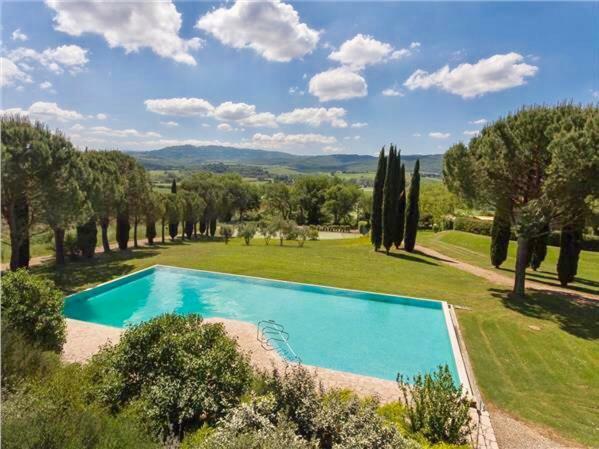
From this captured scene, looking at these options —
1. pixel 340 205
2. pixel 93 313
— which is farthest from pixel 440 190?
pixel 93 313

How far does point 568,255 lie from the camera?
1773 centimetres

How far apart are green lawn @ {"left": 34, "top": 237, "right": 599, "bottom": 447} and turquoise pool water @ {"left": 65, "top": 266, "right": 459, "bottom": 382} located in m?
0.93

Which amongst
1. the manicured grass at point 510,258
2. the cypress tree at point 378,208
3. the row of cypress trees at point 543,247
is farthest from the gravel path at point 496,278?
the cypress tree at point 378,208

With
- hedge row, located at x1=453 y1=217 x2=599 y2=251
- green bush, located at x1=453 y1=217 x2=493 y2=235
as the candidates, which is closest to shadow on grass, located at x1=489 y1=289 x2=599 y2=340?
hedge row, located at x1=453 y1=217 x2=599 y2=251

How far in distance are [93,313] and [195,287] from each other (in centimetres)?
517

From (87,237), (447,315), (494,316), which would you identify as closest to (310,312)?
(447,315)

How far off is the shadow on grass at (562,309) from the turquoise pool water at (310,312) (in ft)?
11.3

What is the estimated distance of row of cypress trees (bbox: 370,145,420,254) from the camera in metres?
27.0

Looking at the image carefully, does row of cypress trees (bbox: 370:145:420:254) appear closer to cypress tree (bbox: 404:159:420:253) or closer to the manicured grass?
cypress tree (bbox: 404:159:420:253)

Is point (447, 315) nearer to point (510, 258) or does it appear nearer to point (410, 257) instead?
point (410, 257)

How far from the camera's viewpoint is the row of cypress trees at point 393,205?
27047 mm

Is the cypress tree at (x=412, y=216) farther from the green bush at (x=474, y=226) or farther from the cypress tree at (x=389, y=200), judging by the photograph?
the green bush at (x=474, y=226)

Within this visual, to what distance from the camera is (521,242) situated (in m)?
15.4

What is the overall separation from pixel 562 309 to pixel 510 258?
13859 mm
